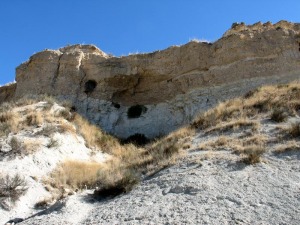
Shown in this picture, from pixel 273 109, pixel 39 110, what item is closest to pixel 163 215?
pixel 273 109

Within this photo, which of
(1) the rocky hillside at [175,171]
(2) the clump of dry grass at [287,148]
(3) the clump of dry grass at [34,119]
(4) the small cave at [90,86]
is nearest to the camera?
(1) the rocky hillside at [175,171]

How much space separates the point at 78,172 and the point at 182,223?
5.38 meters

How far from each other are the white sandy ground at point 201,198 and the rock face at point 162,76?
769cm

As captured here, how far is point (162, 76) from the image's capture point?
19.9 m

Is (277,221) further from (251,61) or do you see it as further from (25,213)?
(251,61)

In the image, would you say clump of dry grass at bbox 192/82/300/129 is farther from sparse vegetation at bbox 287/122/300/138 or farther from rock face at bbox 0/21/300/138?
rock face at bbox 0/21/300/138

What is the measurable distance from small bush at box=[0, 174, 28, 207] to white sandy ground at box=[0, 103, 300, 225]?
7.2 inches

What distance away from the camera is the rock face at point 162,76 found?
17750mm

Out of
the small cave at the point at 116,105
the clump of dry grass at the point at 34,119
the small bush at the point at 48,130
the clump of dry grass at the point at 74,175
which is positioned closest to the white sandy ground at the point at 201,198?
the clump of dry grass at the point at 74,175

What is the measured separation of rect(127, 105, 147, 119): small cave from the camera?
19719 millimetres

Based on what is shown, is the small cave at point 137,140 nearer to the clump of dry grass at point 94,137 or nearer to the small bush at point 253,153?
the clump of dry grass at point 94,137

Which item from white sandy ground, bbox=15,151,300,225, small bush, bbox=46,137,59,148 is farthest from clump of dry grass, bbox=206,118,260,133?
small bush, bbox=46,137,59,148

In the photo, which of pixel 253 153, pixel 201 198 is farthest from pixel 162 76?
pixel 201 198

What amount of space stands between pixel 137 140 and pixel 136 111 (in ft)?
7.03
